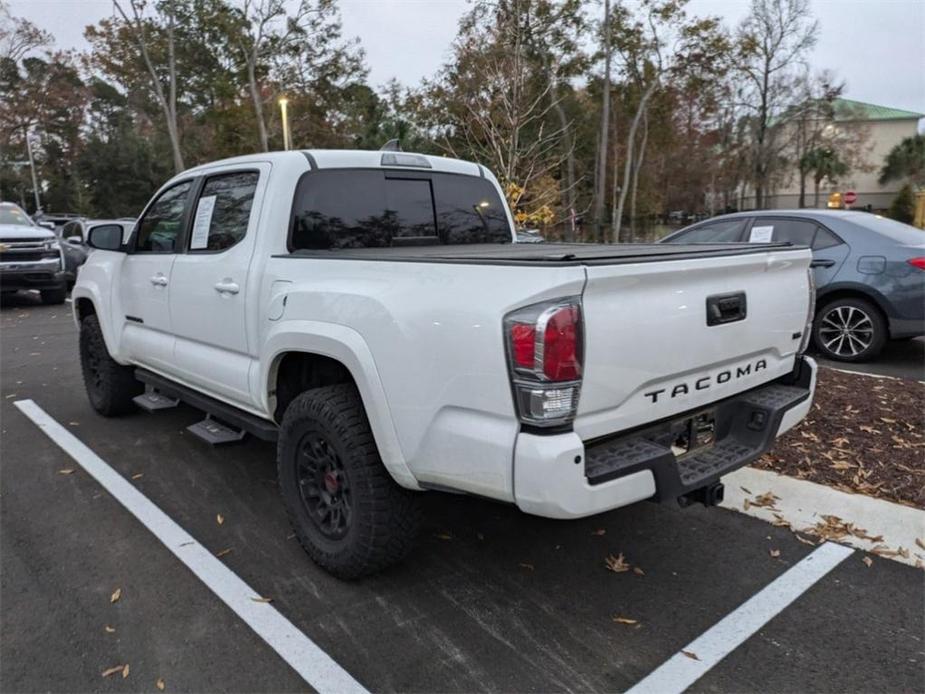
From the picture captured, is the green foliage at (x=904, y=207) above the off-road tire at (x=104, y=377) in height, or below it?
above

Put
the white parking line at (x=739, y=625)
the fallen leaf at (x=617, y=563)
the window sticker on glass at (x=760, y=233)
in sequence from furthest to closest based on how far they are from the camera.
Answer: the window sticker on glass at (x=760, y=233) < the fallen leaf at (x=617, y=563) < the white parking line at (x=739, y=625)

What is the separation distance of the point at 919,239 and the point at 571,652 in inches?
250

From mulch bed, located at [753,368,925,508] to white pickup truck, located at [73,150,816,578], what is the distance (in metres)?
1.14

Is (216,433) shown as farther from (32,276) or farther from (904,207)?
(904,207)

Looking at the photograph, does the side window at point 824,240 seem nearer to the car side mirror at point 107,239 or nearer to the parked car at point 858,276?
the parked car at point 858,276

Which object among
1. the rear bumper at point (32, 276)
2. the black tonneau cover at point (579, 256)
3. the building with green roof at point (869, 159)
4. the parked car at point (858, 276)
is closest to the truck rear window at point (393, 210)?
the black tonneau cover at point (579, 256)

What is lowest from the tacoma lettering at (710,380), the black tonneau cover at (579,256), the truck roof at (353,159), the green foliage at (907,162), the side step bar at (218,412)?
the side step bar at (218,412)

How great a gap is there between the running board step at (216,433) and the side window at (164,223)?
Result: 3.82 ft

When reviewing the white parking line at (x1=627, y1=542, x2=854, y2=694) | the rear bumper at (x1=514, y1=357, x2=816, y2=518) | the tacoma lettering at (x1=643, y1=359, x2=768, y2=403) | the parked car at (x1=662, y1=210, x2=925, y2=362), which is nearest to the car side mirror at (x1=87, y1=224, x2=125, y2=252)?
the rear bumper at (x1=514, y1=357, x2=816, y2=518)

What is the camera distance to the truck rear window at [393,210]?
3.51 meters

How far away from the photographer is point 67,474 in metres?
4.41

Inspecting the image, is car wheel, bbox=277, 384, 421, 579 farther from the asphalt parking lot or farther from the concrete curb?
the concrete curb

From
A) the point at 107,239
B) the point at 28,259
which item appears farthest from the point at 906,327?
the point at 28,259

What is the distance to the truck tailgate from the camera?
2.28 meters
